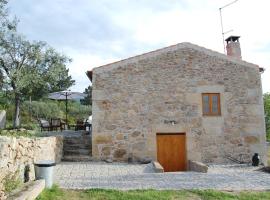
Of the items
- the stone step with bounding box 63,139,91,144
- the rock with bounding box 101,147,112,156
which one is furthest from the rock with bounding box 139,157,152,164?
the stone step with bounding box 63,139,91,144

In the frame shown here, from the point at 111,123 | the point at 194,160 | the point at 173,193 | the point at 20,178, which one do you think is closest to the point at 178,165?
the point at 194,160

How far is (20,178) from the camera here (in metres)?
7.03

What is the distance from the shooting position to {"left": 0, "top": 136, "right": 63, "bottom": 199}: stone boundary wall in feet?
19.6

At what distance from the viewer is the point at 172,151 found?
1396 cm

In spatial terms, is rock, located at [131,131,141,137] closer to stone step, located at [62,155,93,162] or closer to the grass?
stone step, located at [62,155,93,162]

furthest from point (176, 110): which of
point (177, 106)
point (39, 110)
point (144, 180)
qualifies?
point (39, 110)

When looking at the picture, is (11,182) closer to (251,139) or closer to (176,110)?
(176,110)

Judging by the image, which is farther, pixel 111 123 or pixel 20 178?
pixel 111 123

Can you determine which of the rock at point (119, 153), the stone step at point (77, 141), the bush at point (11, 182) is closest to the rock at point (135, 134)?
the rock at point (119, 153)

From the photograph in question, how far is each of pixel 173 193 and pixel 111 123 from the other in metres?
6.73

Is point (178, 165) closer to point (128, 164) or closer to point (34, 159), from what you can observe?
point (128, 164)

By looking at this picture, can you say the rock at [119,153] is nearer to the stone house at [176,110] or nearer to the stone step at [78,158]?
the stone house at [176,110]

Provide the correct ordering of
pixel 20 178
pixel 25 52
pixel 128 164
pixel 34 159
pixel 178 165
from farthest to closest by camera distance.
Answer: pixel 25 52
pixel 178 165
pixel 128 164
pixel 34 159
pixel 20 178

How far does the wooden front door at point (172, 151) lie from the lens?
45.4ft
